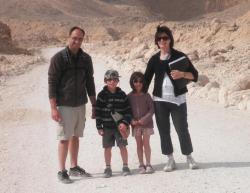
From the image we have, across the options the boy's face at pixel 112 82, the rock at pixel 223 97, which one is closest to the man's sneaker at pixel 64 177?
the boy's face at pixel 112 82

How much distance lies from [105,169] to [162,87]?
1204 millimetres

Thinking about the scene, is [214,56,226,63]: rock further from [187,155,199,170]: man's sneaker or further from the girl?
the girl

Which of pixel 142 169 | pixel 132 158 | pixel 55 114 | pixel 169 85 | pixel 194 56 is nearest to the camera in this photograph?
pixel 55 114

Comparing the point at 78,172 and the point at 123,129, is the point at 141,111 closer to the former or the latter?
the point at 123,129

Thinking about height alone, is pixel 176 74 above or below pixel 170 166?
above

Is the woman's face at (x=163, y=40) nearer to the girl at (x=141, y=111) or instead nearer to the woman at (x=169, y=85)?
the woman at (x=169, y=85)

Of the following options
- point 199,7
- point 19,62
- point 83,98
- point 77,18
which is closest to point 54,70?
point 83,98

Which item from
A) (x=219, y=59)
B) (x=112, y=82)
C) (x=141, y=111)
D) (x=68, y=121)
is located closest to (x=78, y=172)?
(x=68, y=121)

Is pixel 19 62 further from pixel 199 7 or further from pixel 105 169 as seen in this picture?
pixel 199 7

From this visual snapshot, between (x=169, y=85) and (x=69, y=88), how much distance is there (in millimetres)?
1193

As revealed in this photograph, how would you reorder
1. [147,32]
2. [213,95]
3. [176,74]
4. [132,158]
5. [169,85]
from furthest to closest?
[147,32], [213,95], [132,158], [169,85], [176,74]

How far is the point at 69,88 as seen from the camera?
22.0 ft

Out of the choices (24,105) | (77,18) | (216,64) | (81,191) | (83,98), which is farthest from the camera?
(77,18)

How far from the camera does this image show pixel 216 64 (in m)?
23.4
